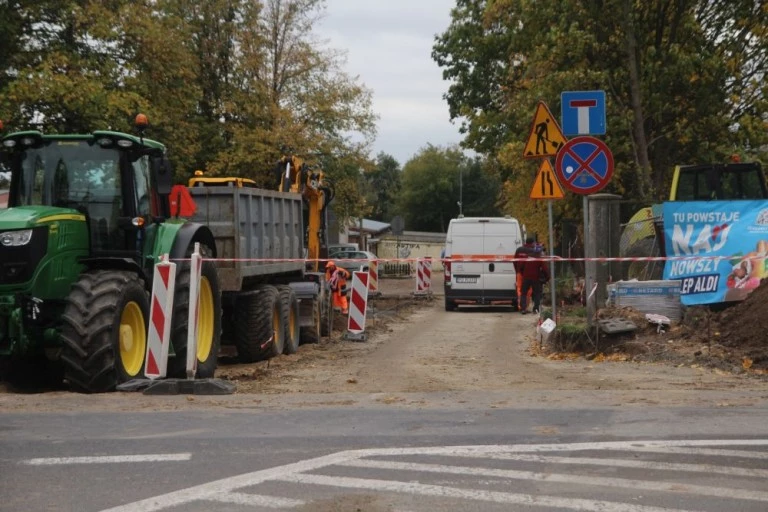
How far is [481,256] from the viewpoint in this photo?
87.8ft

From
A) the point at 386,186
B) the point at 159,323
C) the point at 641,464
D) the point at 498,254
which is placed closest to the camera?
the point at 641,464

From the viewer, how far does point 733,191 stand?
19.7 meters

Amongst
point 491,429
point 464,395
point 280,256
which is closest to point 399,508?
point 491,429

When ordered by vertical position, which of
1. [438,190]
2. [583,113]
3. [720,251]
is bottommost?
[720,251]

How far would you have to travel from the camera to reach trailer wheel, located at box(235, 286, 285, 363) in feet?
49.2

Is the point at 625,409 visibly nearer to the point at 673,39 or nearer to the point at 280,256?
the point at 280,256

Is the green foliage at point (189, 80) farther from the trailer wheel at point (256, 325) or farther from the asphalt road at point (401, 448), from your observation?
the asphalt road at point (401, 448)

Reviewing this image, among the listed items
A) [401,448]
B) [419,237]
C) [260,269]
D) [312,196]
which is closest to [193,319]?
[401,448]

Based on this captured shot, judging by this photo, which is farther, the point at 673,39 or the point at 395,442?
the point at 673,39

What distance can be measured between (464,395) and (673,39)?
21.1m

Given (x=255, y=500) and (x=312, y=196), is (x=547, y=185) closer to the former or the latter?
(x=312, y=196)

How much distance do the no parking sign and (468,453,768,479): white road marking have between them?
7.84 m

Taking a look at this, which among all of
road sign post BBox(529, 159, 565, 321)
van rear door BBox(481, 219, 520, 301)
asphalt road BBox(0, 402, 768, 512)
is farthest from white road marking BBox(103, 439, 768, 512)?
van rear door BBox(481, 219, 520, 301)

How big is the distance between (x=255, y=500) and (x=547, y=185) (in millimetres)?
10569
